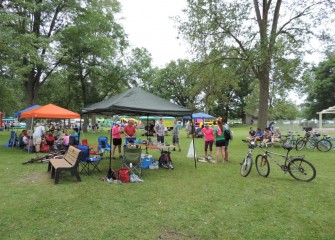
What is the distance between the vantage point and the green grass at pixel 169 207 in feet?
13.9

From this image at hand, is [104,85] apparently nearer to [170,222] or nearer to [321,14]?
[321,14]

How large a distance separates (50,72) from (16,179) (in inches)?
639

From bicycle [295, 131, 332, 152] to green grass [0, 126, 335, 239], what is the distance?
22.5 feet

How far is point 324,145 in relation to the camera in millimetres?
14430

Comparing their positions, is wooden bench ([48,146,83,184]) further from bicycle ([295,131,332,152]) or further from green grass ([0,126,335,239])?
bicycle ([295,131,332,152])

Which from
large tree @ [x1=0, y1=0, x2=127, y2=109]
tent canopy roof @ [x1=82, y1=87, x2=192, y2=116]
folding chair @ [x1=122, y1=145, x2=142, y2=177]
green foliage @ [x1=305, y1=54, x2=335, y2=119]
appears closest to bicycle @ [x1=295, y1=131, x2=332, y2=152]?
tent canopy roof @ [x1=82, y1=87, x2=192, y2=116]

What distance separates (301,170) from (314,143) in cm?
841

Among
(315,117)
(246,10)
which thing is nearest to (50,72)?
(246,10)

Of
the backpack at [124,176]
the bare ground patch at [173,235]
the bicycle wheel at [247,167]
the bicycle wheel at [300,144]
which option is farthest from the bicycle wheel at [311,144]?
the bare ground patch at [173,235]

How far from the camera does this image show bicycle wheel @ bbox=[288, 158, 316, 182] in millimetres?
7461

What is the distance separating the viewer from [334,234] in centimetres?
423

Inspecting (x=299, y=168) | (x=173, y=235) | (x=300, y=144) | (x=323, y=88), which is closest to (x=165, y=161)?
(x=299, y=168)

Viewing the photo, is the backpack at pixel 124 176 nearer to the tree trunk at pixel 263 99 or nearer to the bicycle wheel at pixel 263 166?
the bicycle wheel at pixel 263 166

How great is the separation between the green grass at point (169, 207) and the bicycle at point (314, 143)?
6.86 meters
